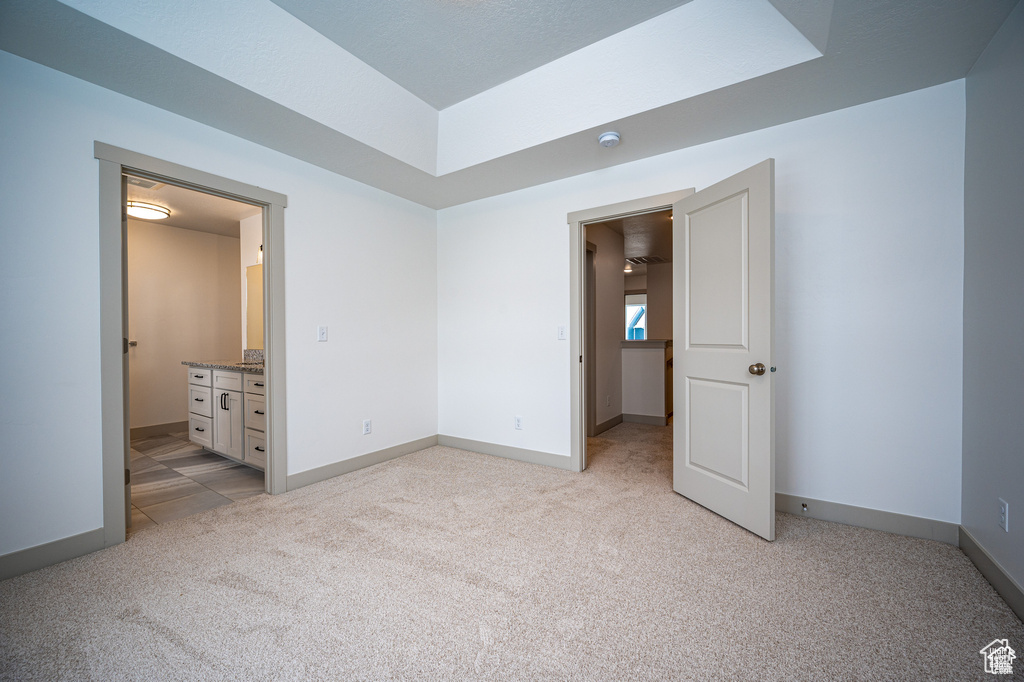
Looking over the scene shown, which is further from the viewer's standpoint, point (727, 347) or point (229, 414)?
point (229, 414)

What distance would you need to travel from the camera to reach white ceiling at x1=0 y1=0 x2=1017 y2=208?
1.92 meters

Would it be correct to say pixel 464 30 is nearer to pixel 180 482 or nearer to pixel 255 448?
pixel 255 448

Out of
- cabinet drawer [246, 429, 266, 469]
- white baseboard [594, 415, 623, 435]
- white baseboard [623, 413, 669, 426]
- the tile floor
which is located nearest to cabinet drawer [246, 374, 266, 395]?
cabinet drawer [246, 429, 266, 469]

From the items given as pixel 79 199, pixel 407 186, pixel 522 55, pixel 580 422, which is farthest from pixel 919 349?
pixel 79 199

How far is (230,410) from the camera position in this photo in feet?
12.6

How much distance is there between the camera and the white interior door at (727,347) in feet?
7.54

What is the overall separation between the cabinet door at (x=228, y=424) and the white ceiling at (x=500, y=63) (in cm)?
220

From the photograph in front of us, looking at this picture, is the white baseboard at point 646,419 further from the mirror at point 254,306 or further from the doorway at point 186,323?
the mirror at point 254,306

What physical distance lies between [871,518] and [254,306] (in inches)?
215

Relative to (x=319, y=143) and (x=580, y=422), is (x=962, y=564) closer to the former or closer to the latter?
(x=580, y=422)

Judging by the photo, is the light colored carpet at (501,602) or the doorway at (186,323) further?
the doorway at (186,323)

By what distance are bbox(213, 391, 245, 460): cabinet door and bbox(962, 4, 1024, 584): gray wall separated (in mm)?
4744

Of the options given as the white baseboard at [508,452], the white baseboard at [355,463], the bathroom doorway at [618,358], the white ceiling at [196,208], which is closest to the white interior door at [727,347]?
the white baseboard at [508,452]

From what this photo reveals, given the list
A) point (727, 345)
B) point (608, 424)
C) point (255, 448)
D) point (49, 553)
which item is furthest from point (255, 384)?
point (608, 424)
